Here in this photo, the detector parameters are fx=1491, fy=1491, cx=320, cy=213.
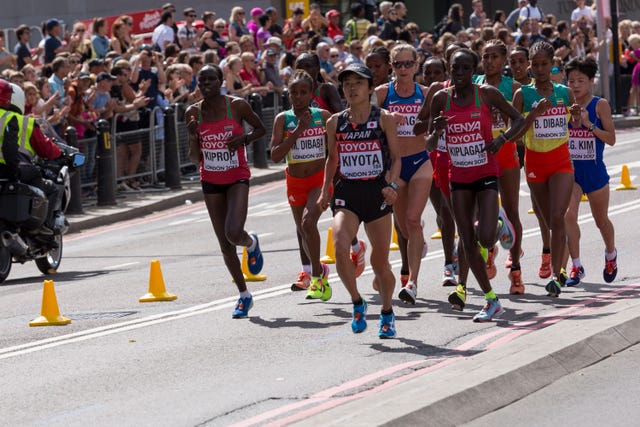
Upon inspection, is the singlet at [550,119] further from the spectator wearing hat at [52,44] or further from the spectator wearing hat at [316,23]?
the spectator wearing hat at [316,23]

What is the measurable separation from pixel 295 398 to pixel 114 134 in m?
14.1

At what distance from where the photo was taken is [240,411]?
8086mm

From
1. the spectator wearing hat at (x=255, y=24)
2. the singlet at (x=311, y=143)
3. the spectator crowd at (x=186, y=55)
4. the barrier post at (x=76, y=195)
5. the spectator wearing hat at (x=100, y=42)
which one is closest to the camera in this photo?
the singlet at (x=311, y=143)

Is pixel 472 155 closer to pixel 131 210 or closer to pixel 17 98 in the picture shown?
pixel 17 98

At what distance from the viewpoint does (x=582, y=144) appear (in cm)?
1255

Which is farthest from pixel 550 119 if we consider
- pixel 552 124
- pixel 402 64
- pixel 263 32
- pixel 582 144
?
pixel 263 32

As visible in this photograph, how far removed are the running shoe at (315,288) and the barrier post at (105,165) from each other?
9558 millimetres

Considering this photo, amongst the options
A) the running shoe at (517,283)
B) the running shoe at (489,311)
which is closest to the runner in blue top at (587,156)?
the running shoe at (517,283)

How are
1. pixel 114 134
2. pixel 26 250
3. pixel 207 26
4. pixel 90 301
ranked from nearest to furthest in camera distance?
pixel 90 301 < pixel 26 250 < pixel 114 134 < pixel 207 26

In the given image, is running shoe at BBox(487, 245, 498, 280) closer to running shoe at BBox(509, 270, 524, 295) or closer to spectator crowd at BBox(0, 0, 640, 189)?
running shoe at BBox(509, 270, 524, 295)

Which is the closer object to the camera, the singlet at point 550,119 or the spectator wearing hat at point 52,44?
the singlet at point 550,119

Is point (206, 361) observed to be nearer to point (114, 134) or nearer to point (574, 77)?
point (574, 77)

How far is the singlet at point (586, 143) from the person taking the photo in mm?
12492

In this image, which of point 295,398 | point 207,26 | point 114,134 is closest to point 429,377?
point 295,398
